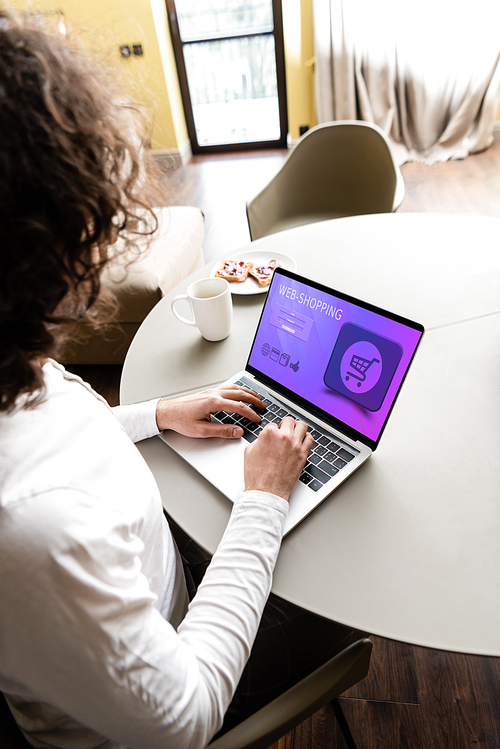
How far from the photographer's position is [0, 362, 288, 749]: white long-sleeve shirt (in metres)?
0.43

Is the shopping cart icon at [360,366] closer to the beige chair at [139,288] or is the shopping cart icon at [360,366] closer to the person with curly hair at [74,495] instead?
the person with curly hair at [74,495]

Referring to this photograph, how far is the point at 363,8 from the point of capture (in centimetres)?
356

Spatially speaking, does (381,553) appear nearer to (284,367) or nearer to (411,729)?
(284,367)

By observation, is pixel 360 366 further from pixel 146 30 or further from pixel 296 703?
pixel 146 30

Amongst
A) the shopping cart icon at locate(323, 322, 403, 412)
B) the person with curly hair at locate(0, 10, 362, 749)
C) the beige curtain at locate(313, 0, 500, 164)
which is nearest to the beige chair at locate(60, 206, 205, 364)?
the shopping cart icon at locate(323, 322, 403, 412)

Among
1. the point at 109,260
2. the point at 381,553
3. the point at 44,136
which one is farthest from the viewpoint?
the point at 381,553

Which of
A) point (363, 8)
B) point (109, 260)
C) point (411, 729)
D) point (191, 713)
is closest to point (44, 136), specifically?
point (109, 260)

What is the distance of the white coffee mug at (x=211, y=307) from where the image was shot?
1.00 m

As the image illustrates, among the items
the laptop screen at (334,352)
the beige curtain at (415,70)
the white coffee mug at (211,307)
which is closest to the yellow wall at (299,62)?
the beige curtain at (415,70)

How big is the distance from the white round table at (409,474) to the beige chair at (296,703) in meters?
0.11

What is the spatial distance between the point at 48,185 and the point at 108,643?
434mm

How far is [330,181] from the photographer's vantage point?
7.00 ft

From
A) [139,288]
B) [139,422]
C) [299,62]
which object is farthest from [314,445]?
[299,62]

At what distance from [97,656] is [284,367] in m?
0.55
